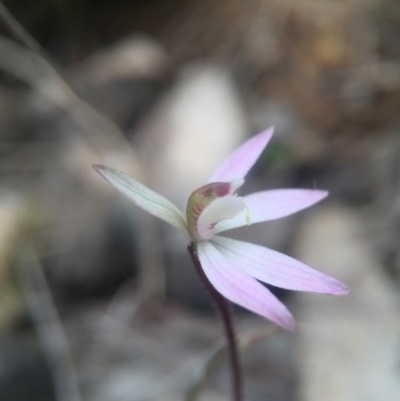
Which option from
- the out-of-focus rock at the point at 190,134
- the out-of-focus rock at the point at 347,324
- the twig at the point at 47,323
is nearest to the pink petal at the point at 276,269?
the out-of-focus rock at the point at 347,324

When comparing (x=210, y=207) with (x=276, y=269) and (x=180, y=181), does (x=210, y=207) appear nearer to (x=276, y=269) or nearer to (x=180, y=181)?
(x=276, y=269)

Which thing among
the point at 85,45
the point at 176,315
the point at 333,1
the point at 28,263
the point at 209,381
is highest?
the point at 85,45

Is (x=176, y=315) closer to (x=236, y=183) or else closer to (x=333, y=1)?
(x=236, y=183)

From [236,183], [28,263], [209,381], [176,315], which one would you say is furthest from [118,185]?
[28,263]

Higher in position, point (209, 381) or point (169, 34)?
point (169, 34)

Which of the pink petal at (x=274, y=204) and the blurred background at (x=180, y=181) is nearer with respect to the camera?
the pink petal at (x=274, y=204)

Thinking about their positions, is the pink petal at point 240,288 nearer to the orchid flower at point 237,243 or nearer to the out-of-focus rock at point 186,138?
the orchid flower at point 237,243
